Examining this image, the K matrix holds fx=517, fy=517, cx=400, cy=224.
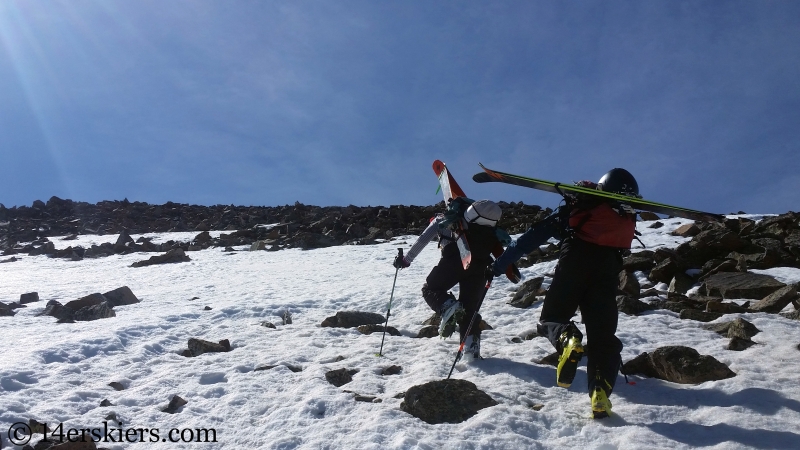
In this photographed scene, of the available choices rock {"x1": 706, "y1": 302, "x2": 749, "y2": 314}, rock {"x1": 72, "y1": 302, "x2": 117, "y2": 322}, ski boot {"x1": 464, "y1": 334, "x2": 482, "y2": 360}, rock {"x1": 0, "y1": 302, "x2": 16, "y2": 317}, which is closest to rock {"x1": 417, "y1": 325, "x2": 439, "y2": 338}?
ski boot {"x1": 464, "y1": 334, "x2": 482, "y2": 360}

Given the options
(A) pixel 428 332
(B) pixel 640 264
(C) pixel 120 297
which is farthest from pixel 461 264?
(C) pixel 120 297

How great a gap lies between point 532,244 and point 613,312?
1044 millimetres

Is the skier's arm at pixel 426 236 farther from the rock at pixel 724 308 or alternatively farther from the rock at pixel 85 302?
the rock at pixel 85 302

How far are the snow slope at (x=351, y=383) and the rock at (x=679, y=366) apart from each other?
16 cm

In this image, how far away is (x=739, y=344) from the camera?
6230mm

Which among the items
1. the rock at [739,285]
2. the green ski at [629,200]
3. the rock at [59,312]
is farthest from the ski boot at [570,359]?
the rock at [59,312]

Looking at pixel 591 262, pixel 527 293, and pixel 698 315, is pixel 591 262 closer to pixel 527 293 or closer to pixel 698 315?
pixel 698 315

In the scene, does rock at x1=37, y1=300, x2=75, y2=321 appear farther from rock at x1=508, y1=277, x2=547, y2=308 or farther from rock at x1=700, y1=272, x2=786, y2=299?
rock at x1=700, y1=272, x2=786, y2=299

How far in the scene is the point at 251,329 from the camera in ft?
28.9

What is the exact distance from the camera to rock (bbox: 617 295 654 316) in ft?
26.9

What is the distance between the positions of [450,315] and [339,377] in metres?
1.66

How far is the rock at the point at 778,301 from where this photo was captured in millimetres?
7473

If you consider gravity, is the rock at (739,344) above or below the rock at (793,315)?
below

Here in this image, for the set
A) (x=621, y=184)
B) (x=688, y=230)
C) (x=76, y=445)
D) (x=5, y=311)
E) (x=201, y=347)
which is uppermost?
(x=688, y=230)
